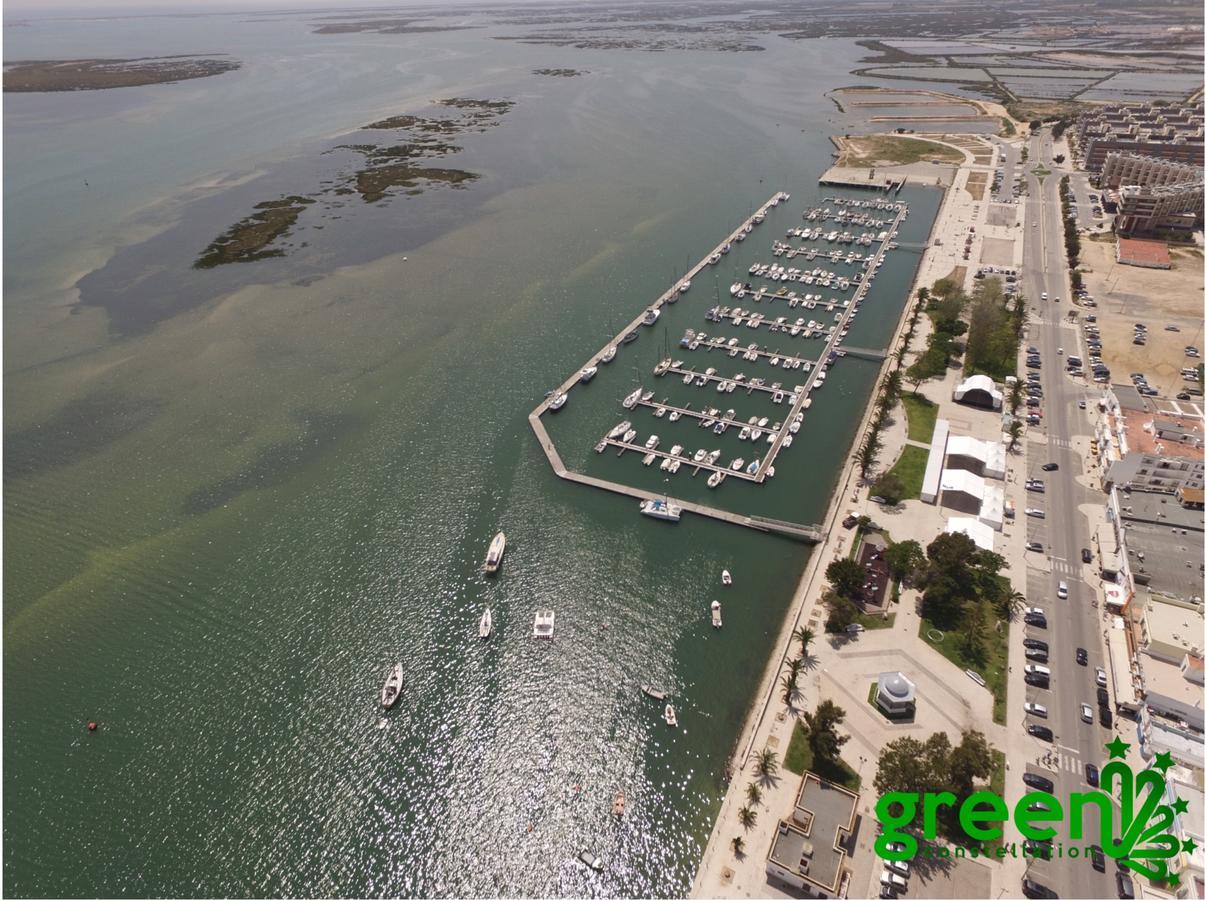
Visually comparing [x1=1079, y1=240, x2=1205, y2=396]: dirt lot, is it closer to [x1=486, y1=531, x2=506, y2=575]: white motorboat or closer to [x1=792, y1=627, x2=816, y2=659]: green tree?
[x1=792, y1=627, x2=816, y2=659]: green tree

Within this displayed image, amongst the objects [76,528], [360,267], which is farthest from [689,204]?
[76,528]

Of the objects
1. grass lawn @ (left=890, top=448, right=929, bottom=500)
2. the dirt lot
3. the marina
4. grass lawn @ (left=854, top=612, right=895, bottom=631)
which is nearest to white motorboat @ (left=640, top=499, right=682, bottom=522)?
the marina

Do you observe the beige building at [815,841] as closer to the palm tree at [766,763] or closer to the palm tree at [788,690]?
the palm tree at [766,763]

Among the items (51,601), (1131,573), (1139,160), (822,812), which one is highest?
(1139,160)

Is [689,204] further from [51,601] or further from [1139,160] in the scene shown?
[51,601]

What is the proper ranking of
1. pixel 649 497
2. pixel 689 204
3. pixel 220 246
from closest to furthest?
pixel 649 497
pixel 220 246
pixel 689 204

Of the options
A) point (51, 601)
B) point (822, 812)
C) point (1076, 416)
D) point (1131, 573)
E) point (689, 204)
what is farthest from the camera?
point (689, 204)

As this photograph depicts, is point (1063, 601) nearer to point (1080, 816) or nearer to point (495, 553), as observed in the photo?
point (1080, 816)

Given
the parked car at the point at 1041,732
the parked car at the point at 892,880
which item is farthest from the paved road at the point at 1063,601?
the parked car at the point at 892,880

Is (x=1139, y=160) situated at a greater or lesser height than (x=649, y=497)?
greater
